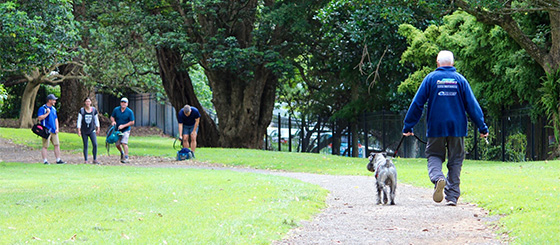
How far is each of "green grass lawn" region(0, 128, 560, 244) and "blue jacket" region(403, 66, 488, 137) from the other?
3.55ft

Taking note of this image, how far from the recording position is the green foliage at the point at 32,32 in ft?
58.2

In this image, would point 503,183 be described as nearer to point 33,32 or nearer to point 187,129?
point 187,129

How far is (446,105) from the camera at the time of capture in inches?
350

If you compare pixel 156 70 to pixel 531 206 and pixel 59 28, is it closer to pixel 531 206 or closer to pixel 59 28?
pixel 59 28

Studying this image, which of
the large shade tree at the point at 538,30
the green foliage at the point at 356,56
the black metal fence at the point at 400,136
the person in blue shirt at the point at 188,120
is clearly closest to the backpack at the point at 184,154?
the person in blue shirt at the point at 188,120

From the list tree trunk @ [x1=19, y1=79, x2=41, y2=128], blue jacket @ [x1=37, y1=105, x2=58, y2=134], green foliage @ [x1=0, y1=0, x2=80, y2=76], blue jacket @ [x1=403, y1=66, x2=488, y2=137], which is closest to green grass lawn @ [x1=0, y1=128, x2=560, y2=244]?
blue jacket @ [x1=403, y1=66, x2=488, y2=137]

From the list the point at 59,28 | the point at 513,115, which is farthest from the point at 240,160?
the point at 513,115

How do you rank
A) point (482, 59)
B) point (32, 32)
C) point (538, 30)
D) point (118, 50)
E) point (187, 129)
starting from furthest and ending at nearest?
point (118, 50), point (482, 59), point (538, 30), point (187, 129), point (32, 32)

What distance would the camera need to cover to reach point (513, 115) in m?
22.4

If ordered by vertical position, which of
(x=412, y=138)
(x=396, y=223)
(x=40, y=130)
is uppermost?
(x=40, y=130)

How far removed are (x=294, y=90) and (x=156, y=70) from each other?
7655 millimetres

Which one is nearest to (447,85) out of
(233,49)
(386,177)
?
(386,177)

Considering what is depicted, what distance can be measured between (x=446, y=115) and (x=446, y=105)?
126 mm

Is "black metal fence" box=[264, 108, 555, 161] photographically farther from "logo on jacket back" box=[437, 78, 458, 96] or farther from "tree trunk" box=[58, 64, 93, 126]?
"tree trunk" box=[58, 64, 93, 126]
